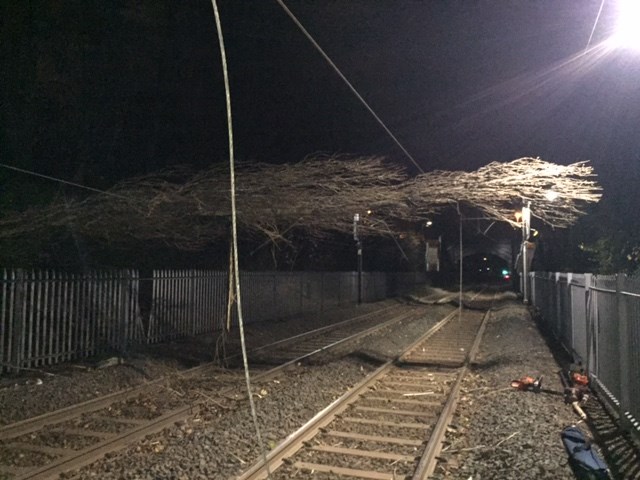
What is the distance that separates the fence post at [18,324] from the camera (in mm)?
10171

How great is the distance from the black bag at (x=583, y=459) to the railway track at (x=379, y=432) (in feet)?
4.55

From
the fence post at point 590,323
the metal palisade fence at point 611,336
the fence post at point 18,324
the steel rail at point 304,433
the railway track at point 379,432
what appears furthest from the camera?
the fence post at point 18,324

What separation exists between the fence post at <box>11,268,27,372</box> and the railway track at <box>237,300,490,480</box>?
5.81 meters

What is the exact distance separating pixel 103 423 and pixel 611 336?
719 centimetres

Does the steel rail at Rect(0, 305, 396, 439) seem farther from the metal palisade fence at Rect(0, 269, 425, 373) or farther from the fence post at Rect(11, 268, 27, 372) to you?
the fence post at Rect(11, 268, 27, 372)

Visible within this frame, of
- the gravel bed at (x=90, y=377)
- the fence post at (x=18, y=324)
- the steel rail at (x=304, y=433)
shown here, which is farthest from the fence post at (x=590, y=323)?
the fence post at (x=18, y=324)

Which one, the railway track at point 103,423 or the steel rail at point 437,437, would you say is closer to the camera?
the steel rail at point 437,437

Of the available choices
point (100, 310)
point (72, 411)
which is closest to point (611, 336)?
point (72, 411)

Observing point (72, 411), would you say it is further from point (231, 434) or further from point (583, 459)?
point (583, 459)

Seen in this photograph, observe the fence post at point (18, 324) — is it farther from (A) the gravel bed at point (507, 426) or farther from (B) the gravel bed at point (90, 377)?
(A) the gravel bed at point (507, 426)

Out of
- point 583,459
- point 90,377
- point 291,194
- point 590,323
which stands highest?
point 291,194

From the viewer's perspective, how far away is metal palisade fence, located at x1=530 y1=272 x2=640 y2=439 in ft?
22.9

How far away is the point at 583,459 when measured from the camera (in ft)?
18.2

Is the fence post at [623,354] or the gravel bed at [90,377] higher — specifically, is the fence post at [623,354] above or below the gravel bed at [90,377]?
above
